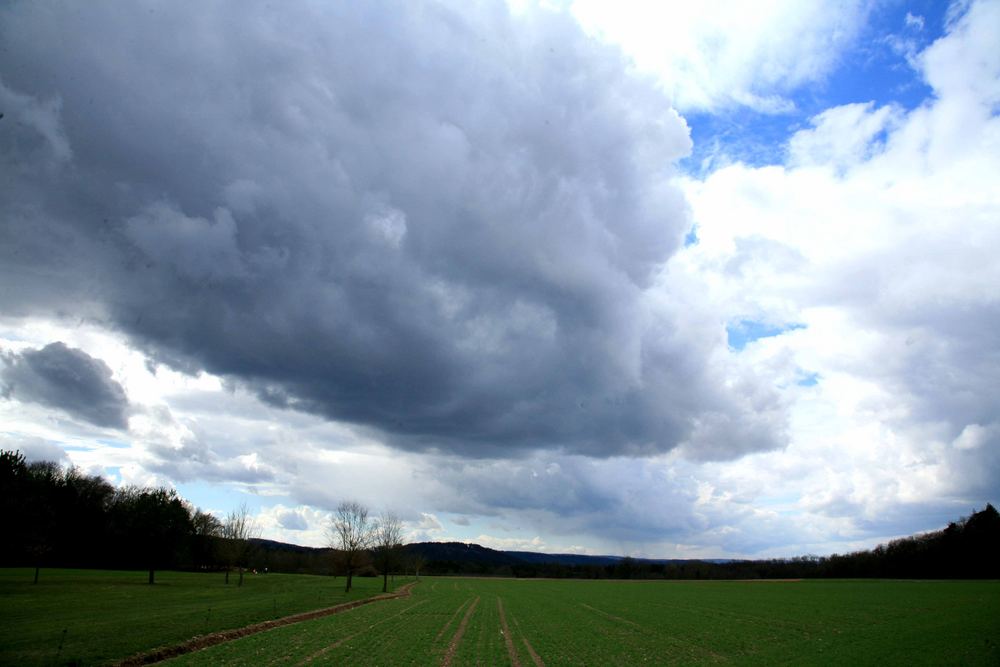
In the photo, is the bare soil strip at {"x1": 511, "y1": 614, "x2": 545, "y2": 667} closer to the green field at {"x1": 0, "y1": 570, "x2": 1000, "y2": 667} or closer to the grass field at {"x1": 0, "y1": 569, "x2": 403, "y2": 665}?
the green field at {"x1": 0, "y1": 570, "x2": 1000, "y2": 667}

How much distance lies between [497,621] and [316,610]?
1613 centimetres

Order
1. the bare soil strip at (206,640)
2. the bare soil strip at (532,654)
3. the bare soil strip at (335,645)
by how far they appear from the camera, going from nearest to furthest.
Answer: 1. the bare soil strip at (206,640)
2. the bare soil strip at (335,645)
3. the bare soil strip at (532,654)

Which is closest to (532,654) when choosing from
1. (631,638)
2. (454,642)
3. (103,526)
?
(454,642)

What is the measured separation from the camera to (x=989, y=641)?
34.6m

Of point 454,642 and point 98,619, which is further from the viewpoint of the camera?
point 98,619

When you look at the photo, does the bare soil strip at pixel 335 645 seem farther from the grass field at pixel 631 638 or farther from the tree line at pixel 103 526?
the tree line at pixel 103 526

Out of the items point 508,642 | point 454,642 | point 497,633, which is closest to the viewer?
point 454,642

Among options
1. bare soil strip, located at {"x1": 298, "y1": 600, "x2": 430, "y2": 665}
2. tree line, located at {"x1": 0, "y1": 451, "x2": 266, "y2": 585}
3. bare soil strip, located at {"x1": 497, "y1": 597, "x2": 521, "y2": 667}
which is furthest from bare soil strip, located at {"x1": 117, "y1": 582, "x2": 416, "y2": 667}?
tree line, located at {"x1": 0, "y1": 451, "x2": 266, "y2": 585}

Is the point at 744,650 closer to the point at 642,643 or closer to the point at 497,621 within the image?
the point at 642,643

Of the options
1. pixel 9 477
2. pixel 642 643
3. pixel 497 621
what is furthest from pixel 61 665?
pixel 9 477

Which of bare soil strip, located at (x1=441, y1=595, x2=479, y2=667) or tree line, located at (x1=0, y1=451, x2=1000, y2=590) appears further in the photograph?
tree line, located at (x1=0, y1=451, x2=1000, y2=590)

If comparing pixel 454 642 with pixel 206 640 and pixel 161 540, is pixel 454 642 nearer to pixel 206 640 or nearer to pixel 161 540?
pixel 206 640

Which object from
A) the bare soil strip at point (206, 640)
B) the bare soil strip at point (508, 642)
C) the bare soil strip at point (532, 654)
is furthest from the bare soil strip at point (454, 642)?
the bare soil strip at point (206, 640)

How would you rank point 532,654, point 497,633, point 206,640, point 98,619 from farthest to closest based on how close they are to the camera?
point 497,633, point 98,619, point 206,640, point 532,654
